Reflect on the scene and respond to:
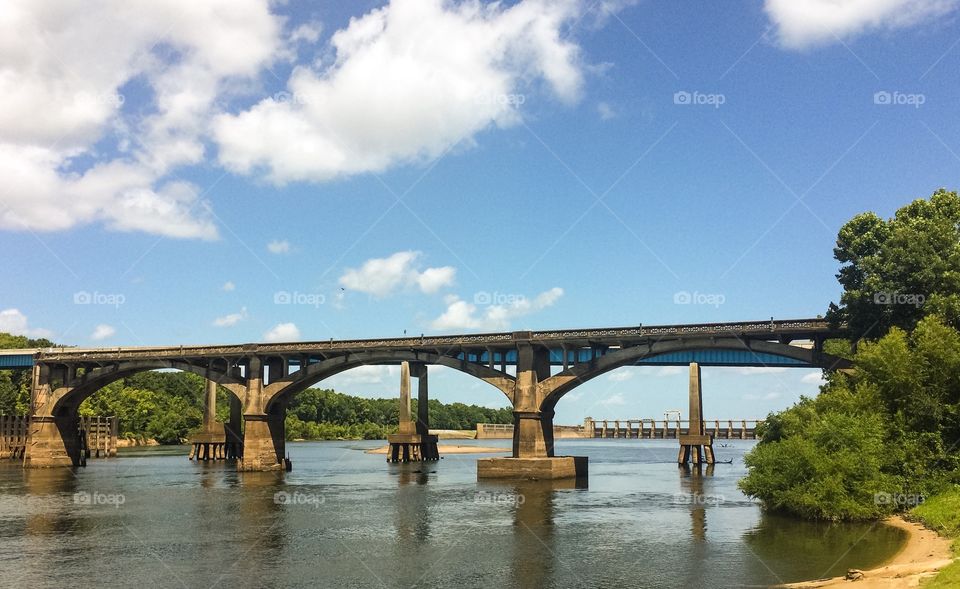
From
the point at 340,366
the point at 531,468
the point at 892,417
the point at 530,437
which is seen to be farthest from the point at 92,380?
the point at 892,417

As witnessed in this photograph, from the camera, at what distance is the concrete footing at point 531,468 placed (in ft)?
204

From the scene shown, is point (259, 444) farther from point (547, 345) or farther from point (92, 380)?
point (547, 345)

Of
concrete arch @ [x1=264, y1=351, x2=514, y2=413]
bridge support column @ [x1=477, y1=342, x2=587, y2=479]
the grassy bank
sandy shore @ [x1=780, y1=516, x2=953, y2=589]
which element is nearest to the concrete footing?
bridge support column @ [x1=477, y1=342, x2=587, y2=479]

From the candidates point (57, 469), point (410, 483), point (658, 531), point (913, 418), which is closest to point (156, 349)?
point (57, 469)

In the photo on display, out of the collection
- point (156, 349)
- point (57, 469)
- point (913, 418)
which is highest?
point (156, 349)

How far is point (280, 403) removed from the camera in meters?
76.3

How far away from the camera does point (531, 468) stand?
62.6 m

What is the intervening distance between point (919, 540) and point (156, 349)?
241 feet

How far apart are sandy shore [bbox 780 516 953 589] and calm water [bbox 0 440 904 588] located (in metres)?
0.91

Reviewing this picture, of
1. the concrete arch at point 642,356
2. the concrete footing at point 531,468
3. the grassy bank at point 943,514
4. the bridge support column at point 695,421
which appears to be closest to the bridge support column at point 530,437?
the concrete footing at point 531,468

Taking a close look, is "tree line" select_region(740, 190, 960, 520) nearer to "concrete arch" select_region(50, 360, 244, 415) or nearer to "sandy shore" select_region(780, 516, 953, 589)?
"sandy shore" select_region(780, 516, 953, 589)

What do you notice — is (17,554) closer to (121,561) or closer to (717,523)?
(121,561)

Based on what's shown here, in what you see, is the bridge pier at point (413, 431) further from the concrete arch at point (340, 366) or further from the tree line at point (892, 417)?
the tree line at point (892, 417)

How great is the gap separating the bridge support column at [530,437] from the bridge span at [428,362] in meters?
0.10
